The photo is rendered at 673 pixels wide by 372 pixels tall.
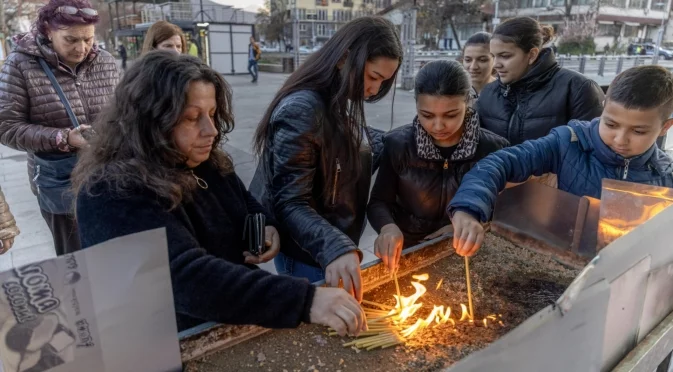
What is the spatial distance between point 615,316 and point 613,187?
0.51 metres

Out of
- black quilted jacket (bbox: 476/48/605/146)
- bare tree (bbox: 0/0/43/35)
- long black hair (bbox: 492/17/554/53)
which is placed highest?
bare tree (bbox: 0/0/43/35)

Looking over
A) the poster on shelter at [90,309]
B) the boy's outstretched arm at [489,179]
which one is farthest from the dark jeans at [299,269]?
the poster on shelter at [90,309]

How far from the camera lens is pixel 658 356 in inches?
52.6

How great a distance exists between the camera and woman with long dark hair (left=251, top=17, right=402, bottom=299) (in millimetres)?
1505

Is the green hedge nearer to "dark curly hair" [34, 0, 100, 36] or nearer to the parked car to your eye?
the parked car

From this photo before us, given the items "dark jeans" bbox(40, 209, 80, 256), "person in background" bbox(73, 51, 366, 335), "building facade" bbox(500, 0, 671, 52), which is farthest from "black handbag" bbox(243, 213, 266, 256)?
"building facade" bbox(500, 0, 671, 52)

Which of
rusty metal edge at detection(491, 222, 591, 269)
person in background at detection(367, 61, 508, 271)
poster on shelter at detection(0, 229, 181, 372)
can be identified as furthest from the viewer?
person in background at detection(367, 61, 508, 271)

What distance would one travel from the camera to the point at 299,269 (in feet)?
6.16

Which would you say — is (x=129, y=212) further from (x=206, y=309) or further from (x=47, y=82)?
(x=47, y=82)

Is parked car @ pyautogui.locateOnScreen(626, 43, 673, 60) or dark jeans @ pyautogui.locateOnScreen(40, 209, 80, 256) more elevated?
parked car @ pyautogui.locateOnScreen(626, 43, 673, 60)

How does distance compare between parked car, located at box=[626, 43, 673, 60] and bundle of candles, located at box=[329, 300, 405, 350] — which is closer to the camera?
bundle of candles, located at box=[329, 300, 405, 350]

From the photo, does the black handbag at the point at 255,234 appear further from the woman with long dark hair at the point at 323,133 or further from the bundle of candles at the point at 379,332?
the bundle of candles at the point at 379,332

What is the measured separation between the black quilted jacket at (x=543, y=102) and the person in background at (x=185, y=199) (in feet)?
5.78

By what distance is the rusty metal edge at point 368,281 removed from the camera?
1.08m
